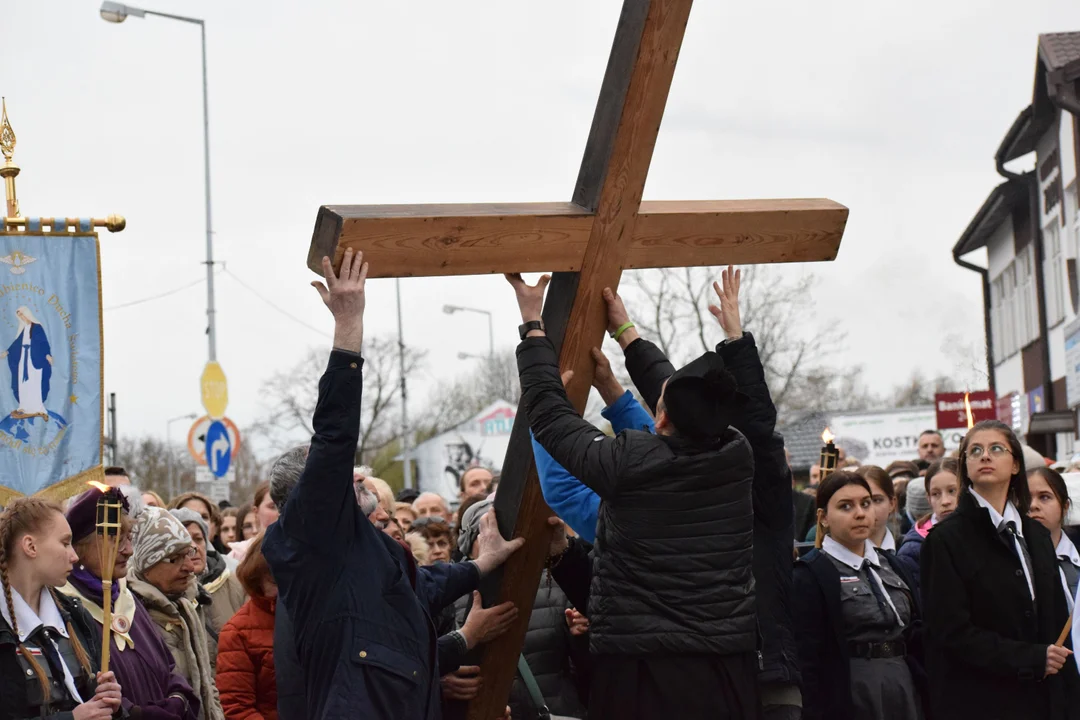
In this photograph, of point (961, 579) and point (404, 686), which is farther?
point (961, 579)

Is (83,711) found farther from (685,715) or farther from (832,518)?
(832,518)

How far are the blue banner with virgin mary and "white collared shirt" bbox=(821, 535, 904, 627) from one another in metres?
3.54

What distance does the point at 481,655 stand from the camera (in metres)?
5.18

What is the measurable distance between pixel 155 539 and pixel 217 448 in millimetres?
11851

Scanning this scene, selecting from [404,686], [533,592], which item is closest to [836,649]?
[533,592]

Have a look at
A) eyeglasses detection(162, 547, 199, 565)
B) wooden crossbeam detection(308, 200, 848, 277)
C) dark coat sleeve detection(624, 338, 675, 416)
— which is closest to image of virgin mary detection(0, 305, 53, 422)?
eyeglasses detection(162, 547, 199, 565)

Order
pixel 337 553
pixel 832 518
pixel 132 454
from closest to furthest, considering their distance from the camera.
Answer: pixel 337 553 < pixel 832 518 < pixel 132 454

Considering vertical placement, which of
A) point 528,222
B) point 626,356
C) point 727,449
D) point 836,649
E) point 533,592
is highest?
point 528,222

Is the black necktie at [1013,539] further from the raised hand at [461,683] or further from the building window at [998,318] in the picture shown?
the building window at [998,318]

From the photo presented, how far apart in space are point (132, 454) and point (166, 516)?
190ft

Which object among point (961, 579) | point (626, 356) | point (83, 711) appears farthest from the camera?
point (961, 579)

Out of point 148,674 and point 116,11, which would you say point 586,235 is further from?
point 116,11

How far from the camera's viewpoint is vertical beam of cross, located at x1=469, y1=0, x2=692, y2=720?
4688 mm

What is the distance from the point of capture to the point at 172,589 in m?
6.33
